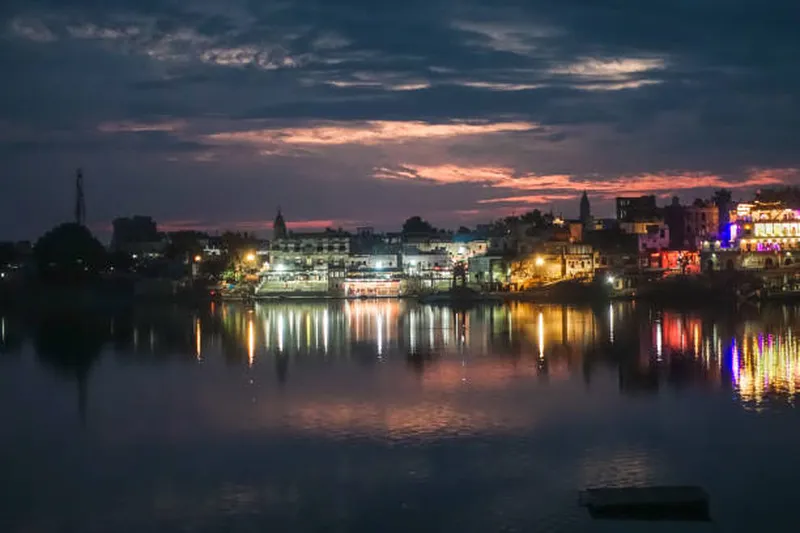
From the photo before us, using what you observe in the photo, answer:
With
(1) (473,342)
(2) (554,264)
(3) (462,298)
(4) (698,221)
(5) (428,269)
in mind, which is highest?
(4) (698,221)

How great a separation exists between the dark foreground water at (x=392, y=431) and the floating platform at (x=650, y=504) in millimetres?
189

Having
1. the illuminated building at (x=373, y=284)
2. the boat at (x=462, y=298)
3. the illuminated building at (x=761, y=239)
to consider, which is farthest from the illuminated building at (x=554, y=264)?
the illuminated building at (x=761, y=239)

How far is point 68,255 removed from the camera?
194 ft

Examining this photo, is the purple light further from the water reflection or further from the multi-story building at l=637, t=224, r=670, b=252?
the water reflection

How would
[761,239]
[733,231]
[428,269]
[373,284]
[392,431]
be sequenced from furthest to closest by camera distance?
[428,269], [373,284], [733,231], [761,239], [392,431]

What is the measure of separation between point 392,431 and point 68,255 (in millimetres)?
47582

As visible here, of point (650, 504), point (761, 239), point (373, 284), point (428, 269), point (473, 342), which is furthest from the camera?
point (428, 269)

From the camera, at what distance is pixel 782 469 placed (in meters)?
13.1

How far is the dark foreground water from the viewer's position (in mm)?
11695

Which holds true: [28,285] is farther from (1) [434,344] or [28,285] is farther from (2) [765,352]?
(2) [765,352]

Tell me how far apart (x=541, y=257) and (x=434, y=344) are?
32.7m

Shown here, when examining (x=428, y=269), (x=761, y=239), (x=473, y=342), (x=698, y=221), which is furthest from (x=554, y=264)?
(x=473, y=342)

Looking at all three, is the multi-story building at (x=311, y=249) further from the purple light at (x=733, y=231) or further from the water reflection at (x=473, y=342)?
the purple light at (x=733, y=231)

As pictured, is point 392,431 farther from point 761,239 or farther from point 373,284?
point 373,284
